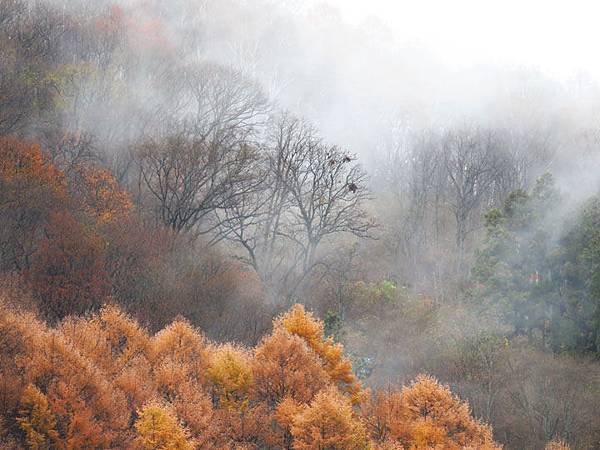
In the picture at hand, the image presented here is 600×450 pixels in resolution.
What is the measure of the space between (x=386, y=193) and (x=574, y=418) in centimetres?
3319

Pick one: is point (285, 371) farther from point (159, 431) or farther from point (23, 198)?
point (23, 198)

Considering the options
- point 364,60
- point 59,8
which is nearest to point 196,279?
point 59,8

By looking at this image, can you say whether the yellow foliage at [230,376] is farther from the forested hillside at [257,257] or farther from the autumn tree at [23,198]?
the autumn tree at [23,198]

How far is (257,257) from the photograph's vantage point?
46969 millimetres

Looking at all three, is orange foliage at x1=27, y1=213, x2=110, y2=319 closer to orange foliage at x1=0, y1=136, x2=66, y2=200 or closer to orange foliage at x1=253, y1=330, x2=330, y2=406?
orange foliage at x1=0, y1=136, x2=66, y2=200

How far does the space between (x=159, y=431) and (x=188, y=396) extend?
371 centimetres

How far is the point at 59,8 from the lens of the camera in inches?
2057

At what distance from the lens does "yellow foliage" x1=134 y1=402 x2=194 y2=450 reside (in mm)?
26747

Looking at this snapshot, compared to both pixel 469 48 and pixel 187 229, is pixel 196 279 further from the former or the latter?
pixel 469 48

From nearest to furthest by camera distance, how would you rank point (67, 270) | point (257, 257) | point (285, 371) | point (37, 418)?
point (37, 418)
point (67, 270)
point (285, 371)
point (257, 257)

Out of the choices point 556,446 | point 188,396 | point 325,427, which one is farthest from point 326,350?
point 556,446

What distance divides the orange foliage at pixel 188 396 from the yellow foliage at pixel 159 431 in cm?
4

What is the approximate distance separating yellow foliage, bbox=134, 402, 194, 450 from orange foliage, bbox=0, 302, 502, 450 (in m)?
Answer: 0.04

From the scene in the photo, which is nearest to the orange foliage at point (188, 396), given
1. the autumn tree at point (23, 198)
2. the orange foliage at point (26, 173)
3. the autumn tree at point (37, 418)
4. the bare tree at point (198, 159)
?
the autumn tree at point (37, 418)
